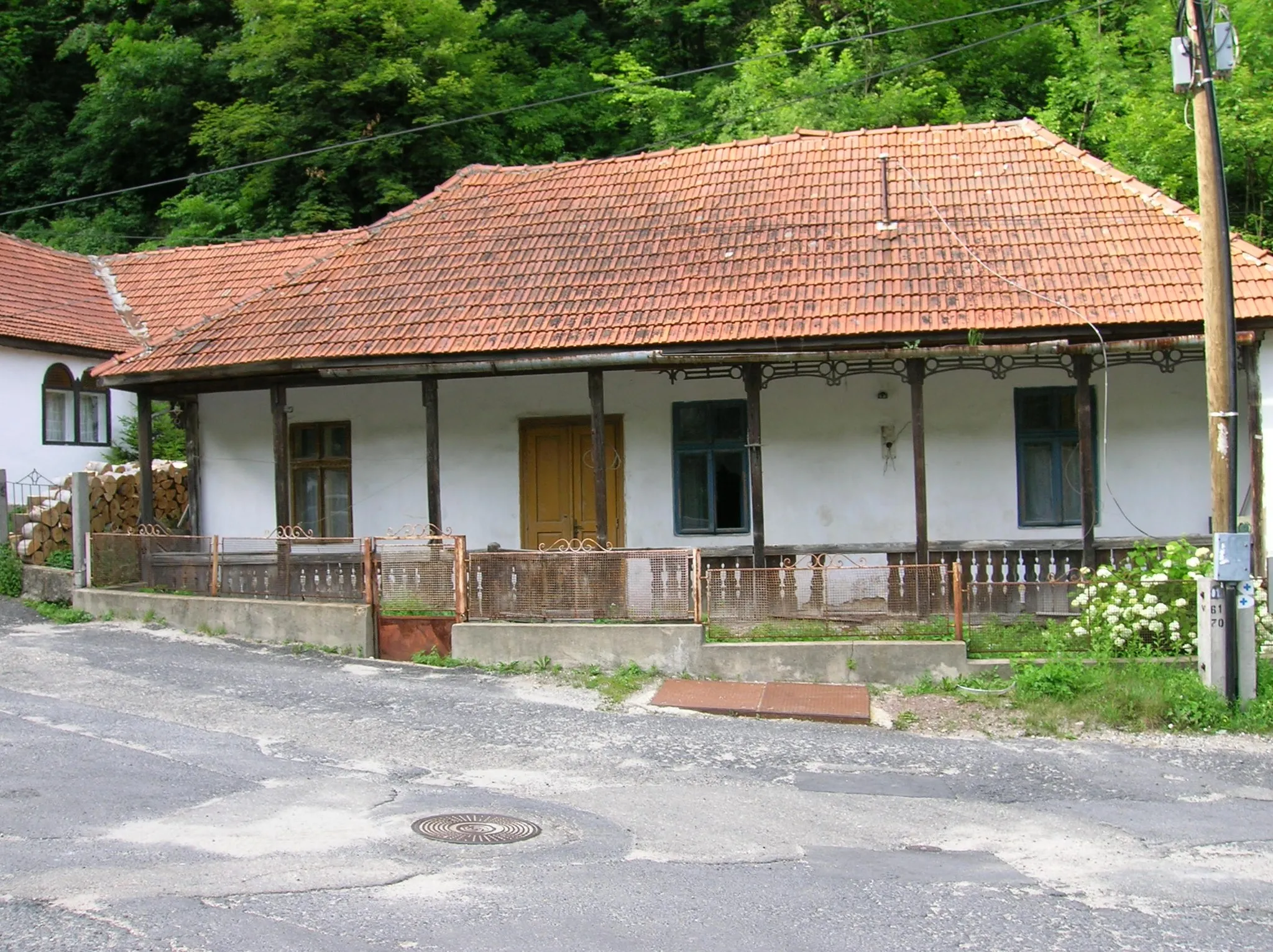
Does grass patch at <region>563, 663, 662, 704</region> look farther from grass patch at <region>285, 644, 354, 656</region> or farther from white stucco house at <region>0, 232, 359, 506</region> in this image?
white stucco house at <region>0, 232, 359, 506</region>

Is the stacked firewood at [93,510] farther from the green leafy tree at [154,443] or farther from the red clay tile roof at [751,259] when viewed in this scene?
the green leafy tree at [154,443]

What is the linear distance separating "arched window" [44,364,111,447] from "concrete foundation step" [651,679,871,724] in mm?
14072

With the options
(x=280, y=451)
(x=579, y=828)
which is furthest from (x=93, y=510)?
(x=579, y=828)

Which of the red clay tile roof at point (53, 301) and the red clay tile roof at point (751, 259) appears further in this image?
the red clay tile roof at point (53, 301)

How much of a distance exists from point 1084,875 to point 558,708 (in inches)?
192

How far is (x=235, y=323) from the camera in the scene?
14.8m

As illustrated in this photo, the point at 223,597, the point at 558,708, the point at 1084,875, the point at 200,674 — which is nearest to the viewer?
the point at 1084,875

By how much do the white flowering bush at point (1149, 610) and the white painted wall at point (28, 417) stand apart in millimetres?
16661

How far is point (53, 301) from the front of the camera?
20656 millimetres

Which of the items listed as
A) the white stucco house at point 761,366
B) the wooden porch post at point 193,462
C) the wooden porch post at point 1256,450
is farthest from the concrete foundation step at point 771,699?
the wooden porch post at point 193,462

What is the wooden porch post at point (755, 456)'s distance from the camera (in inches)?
489

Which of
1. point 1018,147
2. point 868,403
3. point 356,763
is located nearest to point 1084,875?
point 356,763

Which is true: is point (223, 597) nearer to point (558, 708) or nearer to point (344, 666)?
point (344, 666)

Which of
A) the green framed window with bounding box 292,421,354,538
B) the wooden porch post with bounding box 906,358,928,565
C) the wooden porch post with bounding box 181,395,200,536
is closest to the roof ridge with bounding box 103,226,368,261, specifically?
the wooden porch post with bounding box 181,395,200,536
